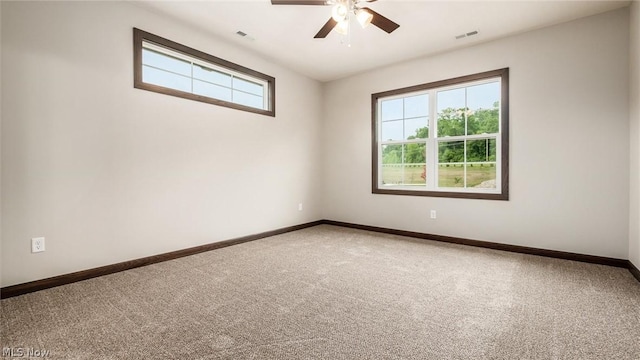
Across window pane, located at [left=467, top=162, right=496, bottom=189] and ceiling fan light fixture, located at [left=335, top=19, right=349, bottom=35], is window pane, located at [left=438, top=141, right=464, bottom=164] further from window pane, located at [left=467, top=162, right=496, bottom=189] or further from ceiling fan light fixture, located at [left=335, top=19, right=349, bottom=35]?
ceiling fan light fixture, located at [left=335, top=19, right=349, bottom=35]

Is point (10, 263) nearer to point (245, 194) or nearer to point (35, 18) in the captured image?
point (35, 18)

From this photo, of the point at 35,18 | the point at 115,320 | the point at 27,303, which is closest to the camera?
the point at 115,320

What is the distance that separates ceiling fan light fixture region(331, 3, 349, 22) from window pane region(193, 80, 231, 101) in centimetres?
192

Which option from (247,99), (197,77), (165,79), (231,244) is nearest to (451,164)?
(247,99)

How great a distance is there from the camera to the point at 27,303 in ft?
6.92

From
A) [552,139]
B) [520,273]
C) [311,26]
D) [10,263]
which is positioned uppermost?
[311,26]

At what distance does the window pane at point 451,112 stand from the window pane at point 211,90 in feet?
9.93

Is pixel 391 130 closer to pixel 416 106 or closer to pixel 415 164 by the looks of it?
pixel 416 106

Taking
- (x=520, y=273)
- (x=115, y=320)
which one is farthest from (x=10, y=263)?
(x=520, y=273)

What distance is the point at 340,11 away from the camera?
2.43m

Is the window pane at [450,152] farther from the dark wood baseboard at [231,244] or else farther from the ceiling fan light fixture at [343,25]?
the ceiling fan light fixture at [343,25]

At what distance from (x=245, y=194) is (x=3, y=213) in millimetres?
2308

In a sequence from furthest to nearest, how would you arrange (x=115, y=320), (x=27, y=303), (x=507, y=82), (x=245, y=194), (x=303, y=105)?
1. (x=303, y=105)
2. (x=245, y=194)
3. (x=507, y=82)
4. (x=27, y=303)
5. (x=115, y=320)

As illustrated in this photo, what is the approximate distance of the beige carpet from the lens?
62.2 inches
